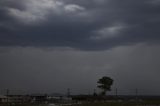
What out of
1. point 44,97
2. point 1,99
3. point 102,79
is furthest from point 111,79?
point 1,99

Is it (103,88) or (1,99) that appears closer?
(1,99)

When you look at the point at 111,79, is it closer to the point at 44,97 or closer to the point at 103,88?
the point at 103,88

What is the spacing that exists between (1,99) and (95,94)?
32.5m

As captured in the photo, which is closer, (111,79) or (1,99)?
(1,99)

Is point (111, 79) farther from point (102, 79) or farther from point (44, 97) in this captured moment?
point (44, 97)

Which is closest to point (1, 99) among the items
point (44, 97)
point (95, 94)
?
point (44, 97)

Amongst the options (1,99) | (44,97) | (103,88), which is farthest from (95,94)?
(1,99)

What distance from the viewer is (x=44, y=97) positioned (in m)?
104

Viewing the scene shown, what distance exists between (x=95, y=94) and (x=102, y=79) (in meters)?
5.96

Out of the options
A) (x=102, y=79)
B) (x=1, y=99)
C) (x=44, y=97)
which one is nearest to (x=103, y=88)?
(x=102, y=79)

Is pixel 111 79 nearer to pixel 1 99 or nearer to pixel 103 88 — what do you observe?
pixel 103 88

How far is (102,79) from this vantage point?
106500 mm

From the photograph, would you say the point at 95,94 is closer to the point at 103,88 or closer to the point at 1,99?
the point at 103,88

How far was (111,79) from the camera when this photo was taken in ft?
350
